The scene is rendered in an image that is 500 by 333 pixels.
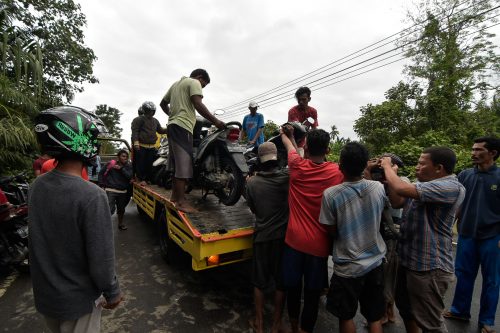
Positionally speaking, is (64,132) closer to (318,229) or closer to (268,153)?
(268,153)

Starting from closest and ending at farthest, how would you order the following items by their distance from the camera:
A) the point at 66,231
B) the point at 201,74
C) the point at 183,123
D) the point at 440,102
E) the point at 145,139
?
the point at 66,231 → the point at 183,123 → the point at 201,74 → the point at 145,139 → the point at 440,102

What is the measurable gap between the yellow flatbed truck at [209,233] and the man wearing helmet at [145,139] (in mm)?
1806

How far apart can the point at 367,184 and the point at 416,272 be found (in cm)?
79

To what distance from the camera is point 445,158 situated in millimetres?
2010

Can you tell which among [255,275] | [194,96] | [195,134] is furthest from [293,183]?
[195,134]

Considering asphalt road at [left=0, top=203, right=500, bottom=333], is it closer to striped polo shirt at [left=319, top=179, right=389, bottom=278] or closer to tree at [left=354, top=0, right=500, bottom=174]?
striped polo shirt at [left=319, top=179, right=389, bottom=278]

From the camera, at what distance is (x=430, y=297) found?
2.00 metres

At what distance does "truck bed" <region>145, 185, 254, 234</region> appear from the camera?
2.88 meters

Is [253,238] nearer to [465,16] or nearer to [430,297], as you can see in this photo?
[430,297]

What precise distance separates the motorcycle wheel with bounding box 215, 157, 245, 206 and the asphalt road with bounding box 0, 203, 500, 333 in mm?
1026

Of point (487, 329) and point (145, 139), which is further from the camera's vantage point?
point (145, 139)

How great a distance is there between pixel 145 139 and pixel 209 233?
3611mm

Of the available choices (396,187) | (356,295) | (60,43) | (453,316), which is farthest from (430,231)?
(60,43)

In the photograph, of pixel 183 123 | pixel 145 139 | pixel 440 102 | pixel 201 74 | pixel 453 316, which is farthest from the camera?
pixel 440 102
